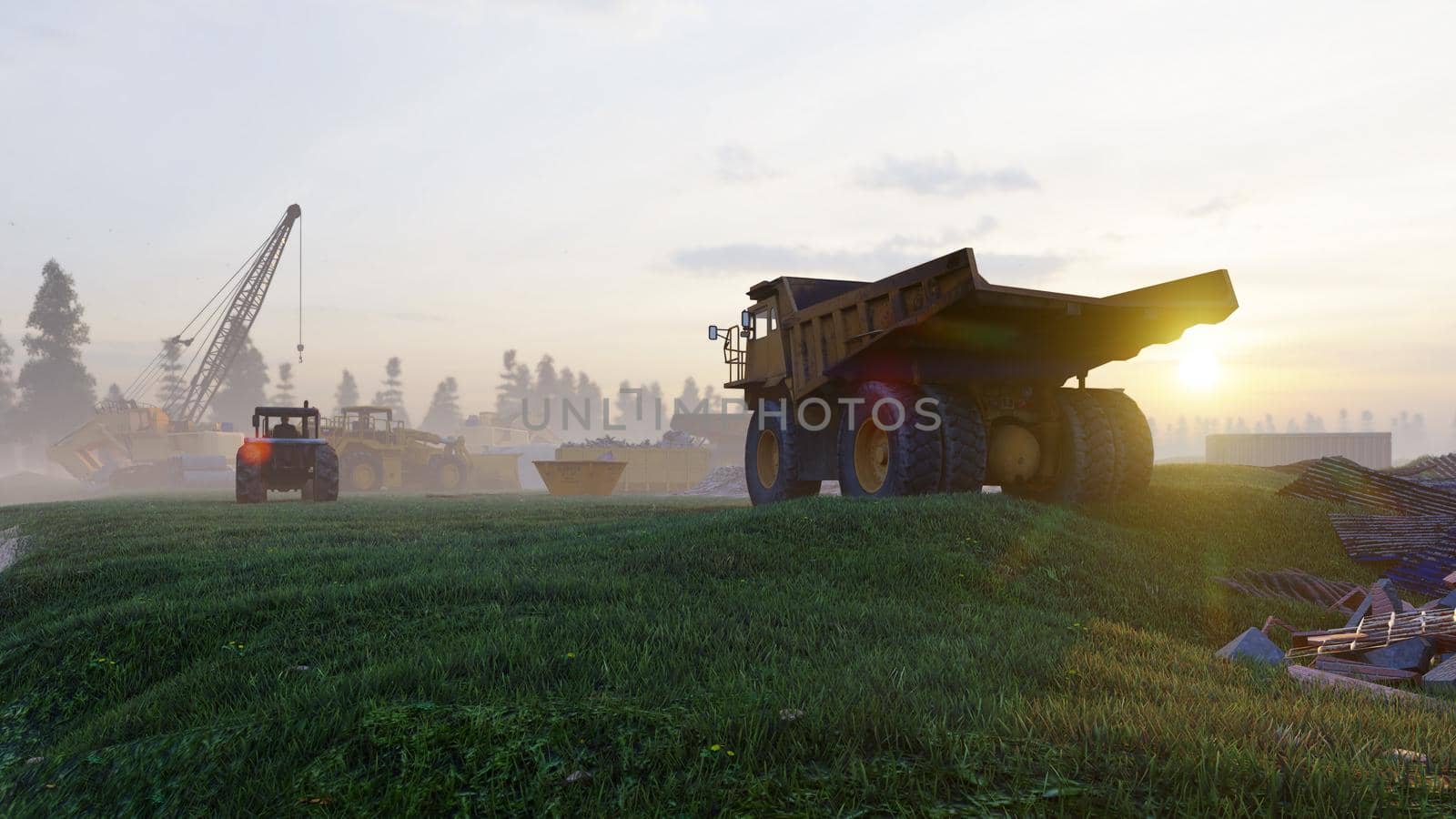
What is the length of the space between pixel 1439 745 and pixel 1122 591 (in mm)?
3504

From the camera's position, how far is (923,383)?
10.2 metres

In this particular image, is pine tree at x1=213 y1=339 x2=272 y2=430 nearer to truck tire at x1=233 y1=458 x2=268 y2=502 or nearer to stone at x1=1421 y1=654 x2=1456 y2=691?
truck tire at x1=233 y1=458 x2=268 y2=502

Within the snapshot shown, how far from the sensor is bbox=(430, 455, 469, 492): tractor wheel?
34.2m

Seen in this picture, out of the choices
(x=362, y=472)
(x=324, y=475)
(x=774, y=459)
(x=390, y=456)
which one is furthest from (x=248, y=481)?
(x=390, y=456)

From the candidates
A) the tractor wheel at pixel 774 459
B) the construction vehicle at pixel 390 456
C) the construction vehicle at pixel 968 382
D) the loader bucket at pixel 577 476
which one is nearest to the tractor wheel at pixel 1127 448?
the construction vehicle at pixel 968 382

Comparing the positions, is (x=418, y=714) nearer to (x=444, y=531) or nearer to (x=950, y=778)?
(x=950, y=778)

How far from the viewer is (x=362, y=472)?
30.9 metres

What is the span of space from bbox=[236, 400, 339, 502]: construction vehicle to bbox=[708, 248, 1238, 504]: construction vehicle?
11.5 meters

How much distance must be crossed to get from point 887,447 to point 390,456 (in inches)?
1083

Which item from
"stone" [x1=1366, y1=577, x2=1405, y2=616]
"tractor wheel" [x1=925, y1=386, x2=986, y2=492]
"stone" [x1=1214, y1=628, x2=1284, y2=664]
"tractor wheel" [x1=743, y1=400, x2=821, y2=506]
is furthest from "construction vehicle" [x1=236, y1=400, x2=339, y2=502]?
"stone" [x1=1366, y1=577, x2=1405, y2=616]

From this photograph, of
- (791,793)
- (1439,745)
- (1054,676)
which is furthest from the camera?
(1054,676)

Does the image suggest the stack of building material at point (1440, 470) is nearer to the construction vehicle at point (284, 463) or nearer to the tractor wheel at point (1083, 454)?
the tractor wheel at point (1083, 454)

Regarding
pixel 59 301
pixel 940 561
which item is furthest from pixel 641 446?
pixel 59 301

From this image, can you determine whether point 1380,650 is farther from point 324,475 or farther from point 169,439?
point 169,439
